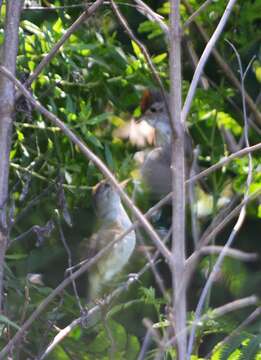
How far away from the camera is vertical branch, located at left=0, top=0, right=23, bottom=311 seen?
1.64 meters

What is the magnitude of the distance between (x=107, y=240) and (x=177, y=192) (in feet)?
5.55

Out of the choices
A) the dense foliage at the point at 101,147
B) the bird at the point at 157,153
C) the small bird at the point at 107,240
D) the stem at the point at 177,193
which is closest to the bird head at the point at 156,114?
the bird at the point at 157,153

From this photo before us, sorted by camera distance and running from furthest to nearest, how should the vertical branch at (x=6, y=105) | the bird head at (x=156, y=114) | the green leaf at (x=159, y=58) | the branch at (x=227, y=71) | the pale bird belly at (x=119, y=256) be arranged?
the bird head at (x=156, y=114) → the pale bird belly at (x=119, y=256) → the branch at (x=227, y=71) → the green leaf at (x=159, y=58) → the vertical branch at (x=6, y=105)

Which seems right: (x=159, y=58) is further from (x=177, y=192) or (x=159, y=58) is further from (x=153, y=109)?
(x=177, y=192)

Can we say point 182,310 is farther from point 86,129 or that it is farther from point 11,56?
point 86,129

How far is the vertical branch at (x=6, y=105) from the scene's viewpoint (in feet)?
Result: 5.39

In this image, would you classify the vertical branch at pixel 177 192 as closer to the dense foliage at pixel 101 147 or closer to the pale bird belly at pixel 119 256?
the dense foliage at pixel 101 147

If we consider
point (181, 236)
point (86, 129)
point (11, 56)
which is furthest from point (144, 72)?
point (181, 236)

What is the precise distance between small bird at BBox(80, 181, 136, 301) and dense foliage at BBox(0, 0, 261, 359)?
5 centimetres

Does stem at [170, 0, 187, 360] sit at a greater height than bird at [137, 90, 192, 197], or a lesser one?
greater

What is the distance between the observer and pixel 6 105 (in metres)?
1.69

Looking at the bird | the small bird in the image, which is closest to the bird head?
the bird

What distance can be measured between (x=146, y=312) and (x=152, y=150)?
734mm

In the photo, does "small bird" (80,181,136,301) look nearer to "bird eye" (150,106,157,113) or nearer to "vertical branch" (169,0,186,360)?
"bird eye" (150,106,157,113)
